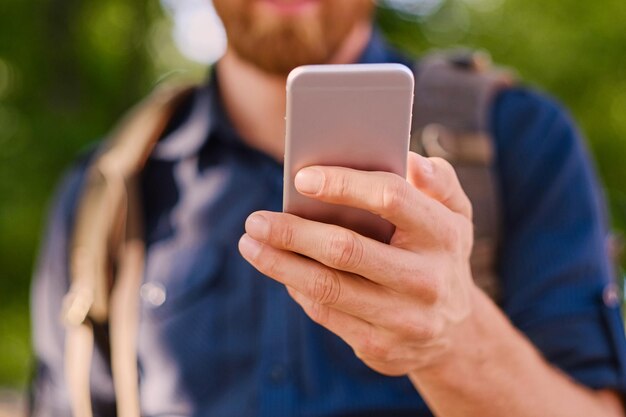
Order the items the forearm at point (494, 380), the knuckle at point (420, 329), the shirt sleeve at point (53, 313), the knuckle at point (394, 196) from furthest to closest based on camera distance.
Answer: the shirt sleeve at point (53, 313) < the forearm at point (494, 380) < the knuckle at point (420, 329) < the knuckle at point (394, 196)

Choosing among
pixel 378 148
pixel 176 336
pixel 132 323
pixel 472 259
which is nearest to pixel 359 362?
pixel 472 259

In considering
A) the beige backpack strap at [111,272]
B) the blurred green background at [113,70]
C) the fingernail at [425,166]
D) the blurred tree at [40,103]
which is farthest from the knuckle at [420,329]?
the blurred tree at [40,103]

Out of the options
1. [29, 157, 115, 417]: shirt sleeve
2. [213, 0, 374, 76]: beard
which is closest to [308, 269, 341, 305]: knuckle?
[213, 0, 374, 76]: beard

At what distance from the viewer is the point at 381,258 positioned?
97cm

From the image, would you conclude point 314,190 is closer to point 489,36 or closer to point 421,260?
point 421,260

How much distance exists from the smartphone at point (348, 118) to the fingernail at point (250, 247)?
7 centimetres

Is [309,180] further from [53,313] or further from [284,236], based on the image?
[53,313]

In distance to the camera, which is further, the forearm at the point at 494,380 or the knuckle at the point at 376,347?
the forearm at the point at 494,380

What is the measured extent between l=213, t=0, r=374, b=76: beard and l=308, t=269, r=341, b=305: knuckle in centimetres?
86

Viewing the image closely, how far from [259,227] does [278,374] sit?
0.70 metres

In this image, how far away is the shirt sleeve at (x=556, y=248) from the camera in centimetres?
145

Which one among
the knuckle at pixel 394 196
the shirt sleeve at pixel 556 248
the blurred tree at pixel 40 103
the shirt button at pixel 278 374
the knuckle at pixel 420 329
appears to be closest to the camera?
the knuckle at pixel 394 196

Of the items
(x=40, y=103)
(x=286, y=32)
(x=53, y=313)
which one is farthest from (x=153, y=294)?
(x=40, y=103)

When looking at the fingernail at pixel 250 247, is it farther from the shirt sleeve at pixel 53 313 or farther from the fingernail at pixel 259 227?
the shirt sleeve at pixel 53 313
